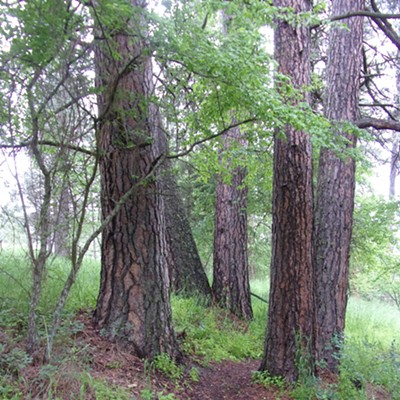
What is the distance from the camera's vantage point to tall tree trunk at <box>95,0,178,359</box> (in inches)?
175

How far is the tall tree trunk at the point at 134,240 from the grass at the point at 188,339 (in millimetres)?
395

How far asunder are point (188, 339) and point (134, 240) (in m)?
1.97

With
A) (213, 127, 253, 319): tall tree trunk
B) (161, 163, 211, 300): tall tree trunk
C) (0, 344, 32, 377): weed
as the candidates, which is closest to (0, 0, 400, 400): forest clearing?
(0, 344, 32, 377): weed

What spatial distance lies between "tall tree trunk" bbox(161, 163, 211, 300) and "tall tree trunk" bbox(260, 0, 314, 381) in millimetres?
3082

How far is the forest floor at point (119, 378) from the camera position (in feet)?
10.7

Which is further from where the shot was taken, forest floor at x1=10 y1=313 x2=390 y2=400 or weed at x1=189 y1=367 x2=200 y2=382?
weed at x1=189 y1=367 x2=200 y2=382

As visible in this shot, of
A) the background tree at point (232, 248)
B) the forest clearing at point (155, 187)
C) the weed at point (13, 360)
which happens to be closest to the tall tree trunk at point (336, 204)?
the forest clearing at point (155, 187)

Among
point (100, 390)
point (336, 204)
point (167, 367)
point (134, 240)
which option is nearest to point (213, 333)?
point (167, 367)

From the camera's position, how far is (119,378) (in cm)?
386

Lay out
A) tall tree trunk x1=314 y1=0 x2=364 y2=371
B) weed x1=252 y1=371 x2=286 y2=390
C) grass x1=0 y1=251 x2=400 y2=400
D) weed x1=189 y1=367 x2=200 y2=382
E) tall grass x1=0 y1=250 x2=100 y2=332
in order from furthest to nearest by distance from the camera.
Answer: tall tree trunk x1=314 y1=0 x2=364 y2=371 → weed x1=252 y1=371 x2=286 y2=390 → weed x1=189 y1=367 x2=200 y2=382 → tall grass x1=0 y1=250 x2=100 y2=332 → grass x1=0 y1=251 x2=400 y2=400

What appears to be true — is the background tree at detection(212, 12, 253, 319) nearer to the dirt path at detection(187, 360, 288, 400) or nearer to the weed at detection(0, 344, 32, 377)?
the dirt path at detection(187, 360, 288, 400)

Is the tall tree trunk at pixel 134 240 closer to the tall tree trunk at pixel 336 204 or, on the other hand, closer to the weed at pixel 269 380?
the weed at pixel 269 380

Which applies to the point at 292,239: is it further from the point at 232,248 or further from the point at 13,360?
the point at 232,248

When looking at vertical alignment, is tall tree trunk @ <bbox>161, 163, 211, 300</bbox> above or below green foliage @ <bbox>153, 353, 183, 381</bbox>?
above
